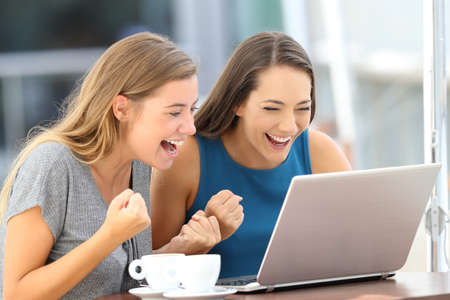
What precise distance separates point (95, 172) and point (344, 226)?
0.57 metres

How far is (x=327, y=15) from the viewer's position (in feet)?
16.3

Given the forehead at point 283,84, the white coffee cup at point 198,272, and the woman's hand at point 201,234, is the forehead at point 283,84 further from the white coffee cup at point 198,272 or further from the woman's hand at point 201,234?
the white coffee cup at point 198,272

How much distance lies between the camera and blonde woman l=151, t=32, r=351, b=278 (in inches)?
72.6

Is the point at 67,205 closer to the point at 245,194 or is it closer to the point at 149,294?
the point at 149,294

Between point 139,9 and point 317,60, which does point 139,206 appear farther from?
point 139,9

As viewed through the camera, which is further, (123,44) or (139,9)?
(139,9)

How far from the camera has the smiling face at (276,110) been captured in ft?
5.94

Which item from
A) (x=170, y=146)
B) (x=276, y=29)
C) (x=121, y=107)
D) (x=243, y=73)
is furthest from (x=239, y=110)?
(x=276, y=29)

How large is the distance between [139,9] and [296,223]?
6560 mm

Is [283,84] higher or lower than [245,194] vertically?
higher


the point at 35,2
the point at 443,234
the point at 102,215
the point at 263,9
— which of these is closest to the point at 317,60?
the point at 263,9

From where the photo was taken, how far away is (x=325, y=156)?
2098 millimetres

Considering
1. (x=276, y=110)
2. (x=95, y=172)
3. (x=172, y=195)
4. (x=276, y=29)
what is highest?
(x=276, y=29)

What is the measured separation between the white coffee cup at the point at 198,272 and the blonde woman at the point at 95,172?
18 cm
